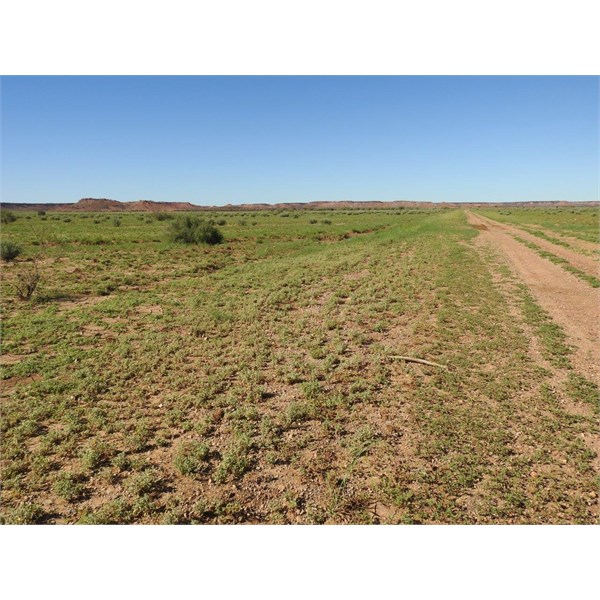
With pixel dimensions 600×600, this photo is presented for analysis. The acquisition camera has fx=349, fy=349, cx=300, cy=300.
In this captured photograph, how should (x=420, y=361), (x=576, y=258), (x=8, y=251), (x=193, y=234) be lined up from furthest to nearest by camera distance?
(x=193, y=234)
(x=8, y=251)
(x=576, y=258)
(x=420, y=361)

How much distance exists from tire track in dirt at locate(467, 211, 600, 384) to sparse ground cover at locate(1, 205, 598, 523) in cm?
29

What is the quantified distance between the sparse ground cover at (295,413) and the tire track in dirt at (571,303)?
11.6 inches

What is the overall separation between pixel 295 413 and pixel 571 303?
9.39m

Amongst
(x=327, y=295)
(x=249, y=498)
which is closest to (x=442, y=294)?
(x=327, y=295)

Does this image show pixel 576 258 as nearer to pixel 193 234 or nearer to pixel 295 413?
pixel 295 413

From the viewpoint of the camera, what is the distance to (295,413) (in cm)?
488

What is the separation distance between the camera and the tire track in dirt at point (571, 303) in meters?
6.57

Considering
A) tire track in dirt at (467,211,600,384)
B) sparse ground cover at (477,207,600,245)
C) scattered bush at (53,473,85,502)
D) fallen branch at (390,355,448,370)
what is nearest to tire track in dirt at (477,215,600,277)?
tire track in dirt at (467,211,600,384)

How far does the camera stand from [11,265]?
56.5 ft

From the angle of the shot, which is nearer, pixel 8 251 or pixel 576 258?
pixel 576 258

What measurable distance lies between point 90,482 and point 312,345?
4570 mm

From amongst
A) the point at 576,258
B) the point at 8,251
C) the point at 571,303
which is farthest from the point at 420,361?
the point at 8,251

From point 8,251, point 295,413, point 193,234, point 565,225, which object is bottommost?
point 295,413

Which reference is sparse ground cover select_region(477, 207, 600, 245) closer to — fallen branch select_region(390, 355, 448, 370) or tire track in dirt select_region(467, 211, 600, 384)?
tire track in dirt select_region(467, 211, 600, 384)
